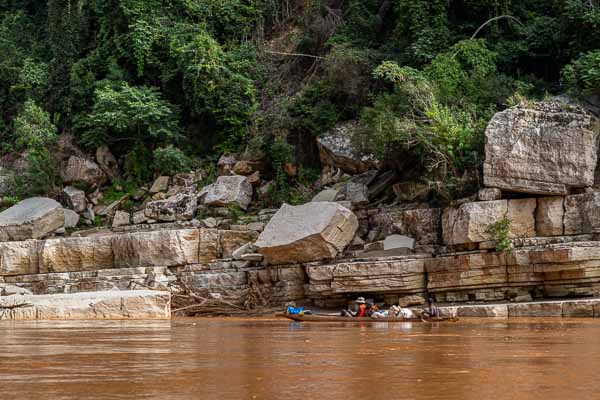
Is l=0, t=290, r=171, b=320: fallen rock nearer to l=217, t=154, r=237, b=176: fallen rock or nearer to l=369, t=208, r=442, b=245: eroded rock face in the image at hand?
l=369, t=208, r=442, b=245: eroded rock face

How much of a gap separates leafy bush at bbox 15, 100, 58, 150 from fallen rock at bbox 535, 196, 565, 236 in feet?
55.7

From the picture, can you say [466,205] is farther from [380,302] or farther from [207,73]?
[207,73]

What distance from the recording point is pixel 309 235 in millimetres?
20125

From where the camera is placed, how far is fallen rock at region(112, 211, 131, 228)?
26609 millimetres

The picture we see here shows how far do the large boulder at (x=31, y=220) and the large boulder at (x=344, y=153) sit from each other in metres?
8.23

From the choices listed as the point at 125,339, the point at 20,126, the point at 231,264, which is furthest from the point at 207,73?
the point at 125,339

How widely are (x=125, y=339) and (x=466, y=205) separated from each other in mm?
11110

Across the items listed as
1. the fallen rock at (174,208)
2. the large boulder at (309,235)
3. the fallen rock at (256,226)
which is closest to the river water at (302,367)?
the large boulder at (309,235)

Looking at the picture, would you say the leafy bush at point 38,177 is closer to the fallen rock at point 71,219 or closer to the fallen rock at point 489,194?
the fallen rock at point 71,219

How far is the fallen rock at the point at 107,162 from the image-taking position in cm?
2947

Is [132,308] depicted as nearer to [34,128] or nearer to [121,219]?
[121,219]

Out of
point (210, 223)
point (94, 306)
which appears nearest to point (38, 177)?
point (210, 223)

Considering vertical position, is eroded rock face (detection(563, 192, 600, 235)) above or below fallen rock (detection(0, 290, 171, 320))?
above

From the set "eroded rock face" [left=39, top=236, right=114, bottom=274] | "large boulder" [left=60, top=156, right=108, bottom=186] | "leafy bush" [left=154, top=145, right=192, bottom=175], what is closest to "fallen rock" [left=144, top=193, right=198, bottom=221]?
"leafy bush" [left=154, top=145, right=192, bottom=175]
